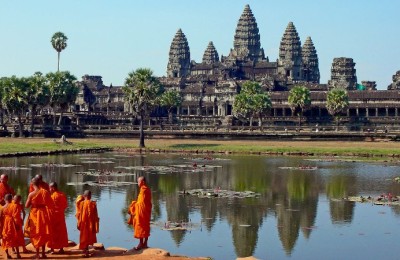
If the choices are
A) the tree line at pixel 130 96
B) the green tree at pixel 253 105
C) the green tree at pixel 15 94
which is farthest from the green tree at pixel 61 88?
the green tree at pixel 253 105

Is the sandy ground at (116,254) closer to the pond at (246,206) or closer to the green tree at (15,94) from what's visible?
the pond at (246,206)

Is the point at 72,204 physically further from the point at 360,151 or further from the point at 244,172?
the point at 360,151

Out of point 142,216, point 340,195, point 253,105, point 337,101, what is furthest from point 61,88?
point 142,216

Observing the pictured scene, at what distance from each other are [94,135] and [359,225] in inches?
3458

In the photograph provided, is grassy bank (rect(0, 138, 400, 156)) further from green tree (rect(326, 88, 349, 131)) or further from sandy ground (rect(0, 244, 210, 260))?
sandy ground (rect(0, 244, 210, 260))

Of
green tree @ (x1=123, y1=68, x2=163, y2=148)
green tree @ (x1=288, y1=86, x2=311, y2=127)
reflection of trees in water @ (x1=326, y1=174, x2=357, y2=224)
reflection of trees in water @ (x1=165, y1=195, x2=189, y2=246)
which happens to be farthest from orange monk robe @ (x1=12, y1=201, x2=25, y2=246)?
green tree @ (x1=288, y1=86, x2=311, y2=127)

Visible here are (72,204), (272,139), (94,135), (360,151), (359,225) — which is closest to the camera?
(359,225)

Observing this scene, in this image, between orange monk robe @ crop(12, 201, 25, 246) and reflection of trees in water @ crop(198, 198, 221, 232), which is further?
reflection of trees in water @ crop(198, 198, 221, 232)

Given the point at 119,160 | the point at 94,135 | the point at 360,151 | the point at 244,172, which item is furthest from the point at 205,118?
the point at 244,172

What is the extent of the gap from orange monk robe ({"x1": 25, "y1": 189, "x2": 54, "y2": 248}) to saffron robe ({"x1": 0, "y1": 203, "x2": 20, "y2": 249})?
578 mm

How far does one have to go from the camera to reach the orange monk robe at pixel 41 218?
24109 mm

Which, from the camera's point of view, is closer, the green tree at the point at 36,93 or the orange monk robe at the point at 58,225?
the orange monk robe at the point at 58,225

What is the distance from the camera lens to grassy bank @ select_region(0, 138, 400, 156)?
8756 centimetres

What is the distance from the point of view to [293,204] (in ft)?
138
